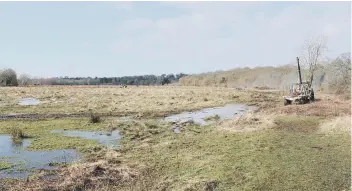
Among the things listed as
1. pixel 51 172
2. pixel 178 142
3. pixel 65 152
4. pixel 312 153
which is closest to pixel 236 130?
pixel 178 142

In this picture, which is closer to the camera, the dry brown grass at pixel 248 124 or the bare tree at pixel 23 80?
the dry brown grass at pixel 248 124

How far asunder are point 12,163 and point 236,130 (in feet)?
49.6

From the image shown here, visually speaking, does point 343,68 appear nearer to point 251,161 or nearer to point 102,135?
point 102,135

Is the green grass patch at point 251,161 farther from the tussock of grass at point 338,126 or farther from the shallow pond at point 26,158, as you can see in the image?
the shallow pond at point 26,158

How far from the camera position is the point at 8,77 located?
405 ft

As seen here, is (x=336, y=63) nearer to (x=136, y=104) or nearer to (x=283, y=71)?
(x=136, y=104)

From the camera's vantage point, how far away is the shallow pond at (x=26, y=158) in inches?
786

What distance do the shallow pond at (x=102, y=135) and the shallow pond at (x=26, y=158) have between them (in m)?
3.21

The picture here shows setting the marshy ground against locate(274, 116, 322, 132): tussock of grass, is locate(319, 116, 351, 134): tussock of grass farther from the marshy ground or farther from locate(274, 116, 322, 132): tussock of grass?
locate(274, 116, 322, 132): tussock of grass

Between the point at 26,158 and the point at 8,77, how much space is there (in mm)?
110237

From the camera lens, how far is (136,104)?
5484 cm

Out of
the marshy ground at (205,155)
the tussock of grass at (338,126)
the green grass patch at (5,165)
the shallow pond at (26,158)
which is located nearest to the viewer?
the marshy ground at (205,155)

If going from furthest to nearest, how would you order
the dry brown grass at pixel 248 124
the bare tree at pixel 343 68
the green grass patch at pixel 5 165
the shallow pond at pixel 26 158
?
the bare tree at pixel 343 68 → the dry brown grass at pixel 248 124 → the green grass patch at pixel 5 165 → the shallow pond at pixel 26 158

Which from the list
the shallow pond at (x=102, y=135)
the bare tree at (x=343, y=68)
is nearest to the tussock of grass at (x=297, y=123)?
the shallow pond at (x=102, y=135)
